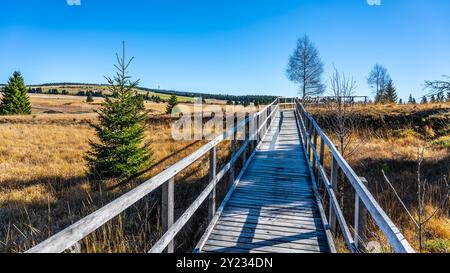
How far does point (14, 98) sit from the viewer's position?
138 feet

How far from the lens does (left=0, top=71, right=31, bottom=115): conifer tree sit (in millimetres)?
41281

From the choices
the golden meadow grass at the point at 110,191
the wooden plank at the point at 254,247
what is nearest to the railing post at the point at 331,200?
the wooden plank at the point at 254,247

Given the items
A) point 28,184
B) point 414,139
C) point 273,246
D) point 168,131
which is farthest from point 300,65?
point 273,246

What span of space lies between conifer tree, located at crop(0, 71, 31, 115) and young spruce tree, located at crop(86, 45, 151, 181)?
122ft

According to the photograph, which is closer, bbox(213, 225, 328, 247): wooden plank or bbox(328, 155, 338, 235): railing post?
bbox(213, 225, 328, 247): wooden plank

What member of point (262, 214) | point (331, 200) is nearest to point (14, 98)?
point (262, 214)

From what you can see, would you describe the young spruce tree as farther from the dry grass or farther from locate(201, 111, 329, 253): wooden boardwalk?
locate(201, 111, 329, 253): wooden boardwalk

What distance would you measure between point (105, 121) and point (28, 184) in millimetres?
3464

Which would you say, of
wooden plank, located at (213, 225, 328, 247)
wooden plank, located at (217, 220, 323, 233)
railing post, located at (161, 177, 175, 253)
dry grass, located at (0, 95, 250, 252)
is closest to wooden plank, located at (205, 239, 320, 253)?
wooden plank, located at (213, 225, 328, 247)

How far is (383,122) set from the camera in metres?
16.9

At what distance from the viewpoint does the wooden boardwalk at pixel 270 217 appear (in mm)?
4078

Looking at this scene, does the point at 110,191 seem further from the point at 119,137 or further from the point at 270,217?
the point at 270,217

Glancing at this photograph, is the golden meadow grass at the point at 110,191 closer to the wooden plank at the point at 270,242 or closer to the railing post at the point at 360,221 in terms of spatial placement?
the wooden plank at the point at 270,242

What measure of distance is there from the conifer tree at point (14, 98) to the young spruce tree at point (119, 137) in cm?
3727
